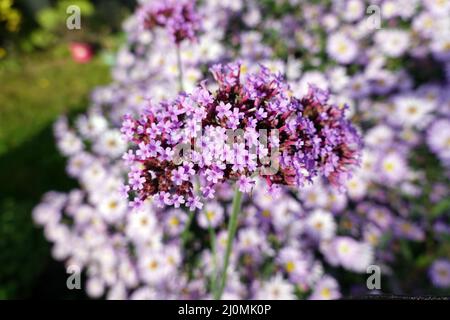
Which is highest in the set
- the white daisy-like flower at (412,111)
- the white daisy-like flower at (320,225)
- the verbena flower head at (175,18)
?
the verbena flower head at (175,18)

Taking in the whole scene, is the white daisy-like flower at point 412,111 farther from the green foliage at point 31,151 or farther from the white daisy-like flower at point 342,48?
the green foliage at point 31,151

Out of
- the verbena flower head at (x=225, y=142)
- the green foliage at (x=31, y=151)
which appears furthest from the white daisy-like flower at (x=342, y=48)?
the green foliage at (x=31, y=151)

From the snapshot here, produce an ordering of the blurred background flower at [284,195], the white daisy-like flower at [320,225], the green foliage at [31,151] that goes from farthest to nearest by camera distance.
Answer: the green foliage at [31,151] → the white daisy-like flower at [320,225] → the blurred background flower at [284,195]

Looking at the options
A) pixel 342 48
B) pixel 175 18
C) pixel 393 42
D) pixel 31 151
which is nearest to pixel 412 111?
pixel 393 42

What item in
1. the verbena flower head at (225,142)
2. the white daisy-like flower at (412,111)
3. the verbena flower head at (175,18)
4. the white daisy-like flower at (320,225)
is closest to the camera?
the verbena flower head at (225,142)

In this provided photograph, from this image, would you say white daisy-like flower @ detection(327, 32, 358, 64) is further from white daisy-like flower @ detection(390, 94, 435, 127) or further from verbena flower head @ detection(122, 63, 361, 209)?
verbena flower head @ detection(122, 63, 361, 209)

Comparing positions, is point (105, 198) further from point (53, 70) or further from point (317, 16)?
point (53, 70)
